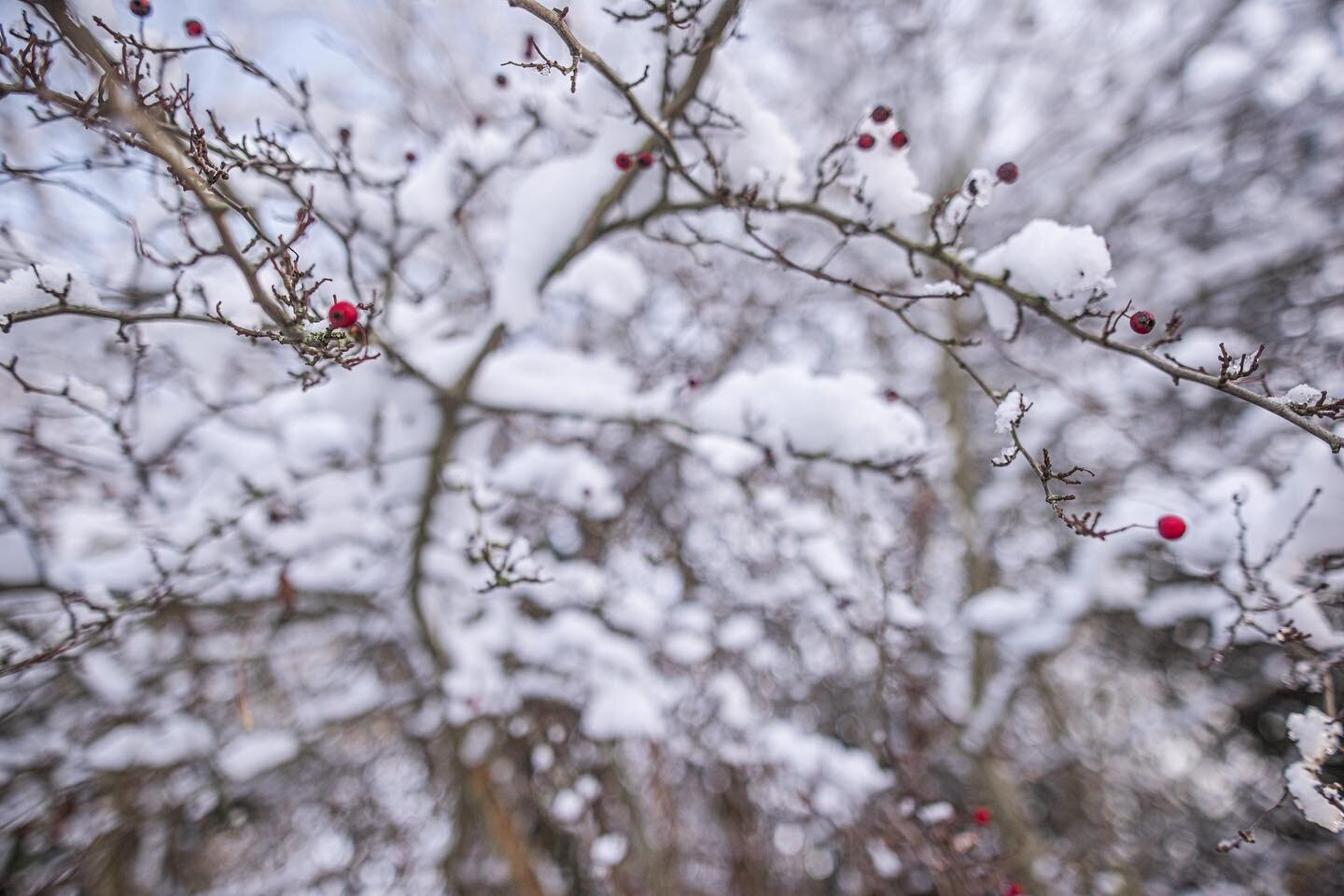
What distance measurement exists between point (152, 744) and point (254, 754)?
50cm

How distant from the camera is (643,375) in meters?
4.35

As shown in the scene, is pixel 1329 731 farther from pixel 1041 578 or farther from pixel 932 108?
pixel 932 108

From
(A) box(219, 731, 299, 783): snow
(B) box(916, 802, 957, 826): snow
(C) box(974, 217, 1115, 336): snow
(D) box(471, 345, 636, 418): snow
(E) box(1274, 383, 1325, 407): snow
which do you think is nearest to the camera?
(E) box(1274, 383, 1325, 407): snow

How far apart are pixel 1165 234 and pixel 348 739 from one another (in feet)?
24.1

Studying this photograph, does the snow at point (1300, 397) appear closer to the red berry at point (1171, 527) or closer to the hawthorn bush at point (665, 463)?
the hawthorn bush at point (665, 463)

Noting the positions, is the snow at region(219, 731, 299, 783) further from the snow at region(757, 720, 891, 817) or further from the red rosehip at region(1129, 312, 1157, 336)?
the red rosehip at region(1129, 312, 1157, 336)

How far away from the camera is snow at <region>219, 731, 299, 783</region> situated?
3.19 metres

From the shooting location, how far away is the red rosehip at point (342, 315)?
1212 millimetres

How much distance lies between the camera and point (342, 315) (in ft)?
3.99

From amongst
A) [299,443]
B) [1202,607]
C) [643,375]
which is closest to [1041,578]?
[1202,607]

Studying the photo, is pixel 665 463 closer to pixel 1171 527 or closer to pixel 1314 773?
pixel 1171 527

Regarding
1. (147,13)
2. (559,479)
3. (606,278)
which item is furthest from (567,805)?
(147,13)

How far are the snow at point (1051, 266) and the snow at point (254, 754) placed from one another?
4.16m

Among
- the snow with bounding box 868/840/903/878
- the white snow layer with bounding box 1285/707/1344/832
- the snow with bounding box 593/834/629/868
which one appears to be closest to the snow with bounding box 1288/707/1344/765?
the white snow layer with bounding box 1285/707/1344/832
